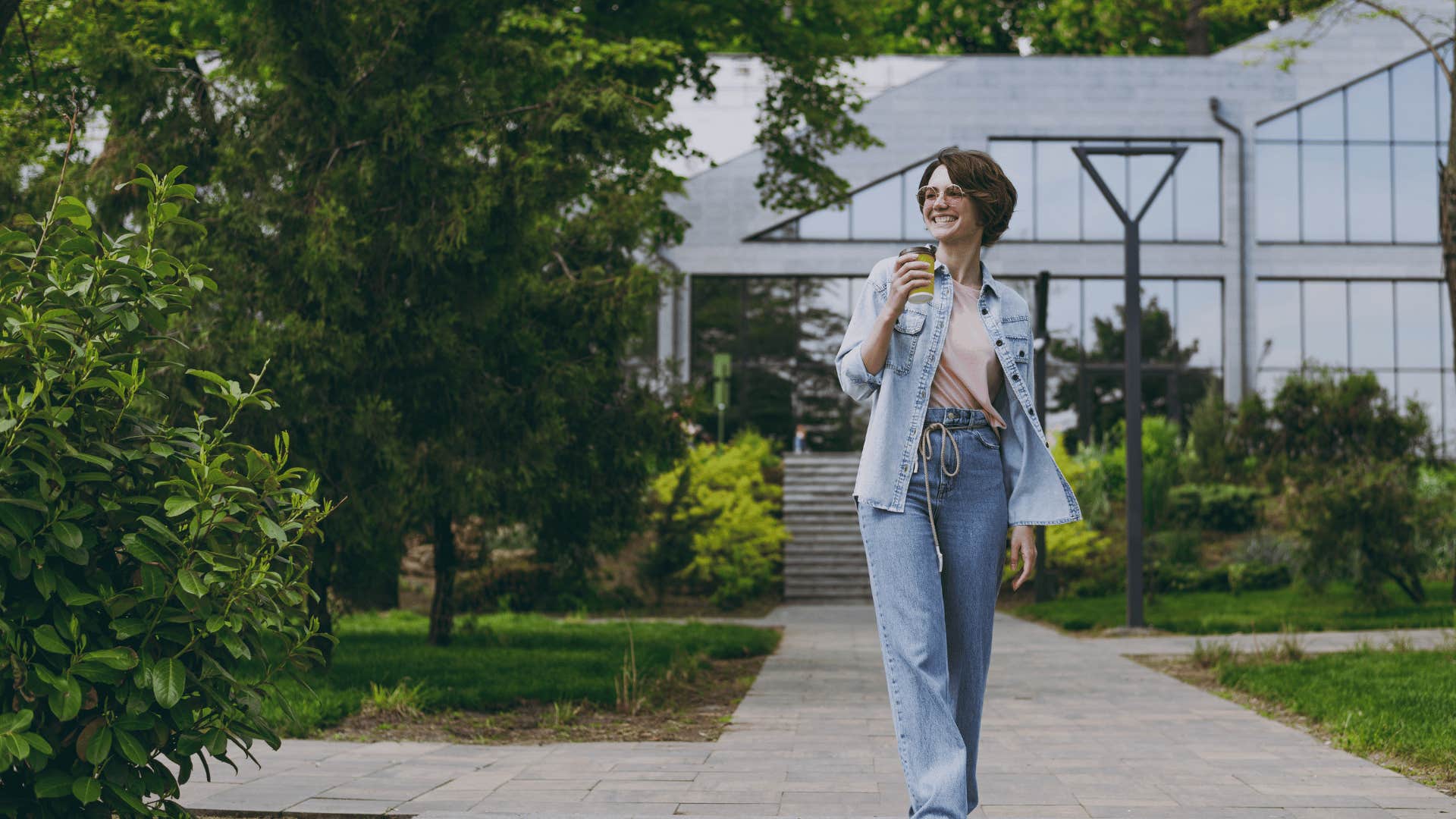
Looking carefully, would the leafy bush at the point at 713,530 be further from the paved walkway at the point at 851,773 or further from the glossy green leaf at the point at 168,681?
the glossy green leaf at the point at 168,681

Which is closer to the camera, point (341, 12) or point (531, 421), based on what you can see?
point (341, 12)

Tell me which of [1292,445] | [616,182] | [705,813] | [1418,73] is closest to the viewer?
[705,813]

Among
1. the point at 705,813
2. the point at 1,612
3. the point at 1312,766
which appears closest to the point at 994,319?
the point at 705,813

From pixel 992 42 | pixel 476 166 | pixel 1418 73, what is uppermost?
pixel 992 42

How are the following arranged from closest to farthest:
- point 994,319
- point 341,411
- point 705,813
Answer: point 994,319 < point 705,813 < point 341,411

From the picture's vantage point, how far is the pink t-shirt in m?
3.86

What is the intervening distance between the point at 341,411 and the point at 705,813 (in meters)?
4.34

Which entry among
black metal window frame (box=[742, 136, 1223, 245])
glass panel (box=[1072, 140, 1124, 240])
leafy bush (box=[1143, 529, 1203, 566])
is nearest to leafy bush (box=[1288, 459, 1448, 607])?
leafy bush (box=[1143, 529, 1203, 566])

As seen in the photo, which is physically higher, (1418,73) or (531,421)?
(1418,73)

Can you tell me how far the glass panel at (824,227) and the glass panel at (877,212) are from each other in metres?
0.16

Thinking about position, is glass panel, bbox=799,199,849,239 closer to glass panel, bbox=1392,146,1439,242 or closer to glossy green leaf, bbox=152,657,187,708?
glass panel, bbox=1392,146,1439,242

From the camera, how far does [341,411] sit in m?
8.44

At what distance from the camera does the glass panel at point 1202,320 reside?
3025 cm

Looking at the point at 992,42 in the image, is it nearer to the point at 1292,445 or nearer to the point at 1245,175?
the point at 1245,175
